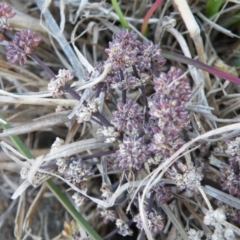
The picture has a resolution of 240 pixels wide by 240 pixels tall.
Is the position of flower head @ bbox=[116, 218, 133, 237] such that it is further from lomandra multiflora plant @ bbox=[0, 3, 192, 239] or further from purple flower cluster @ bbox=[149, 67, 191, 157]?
purple flower cluster @ bbox=[149, 67, 191, 157]

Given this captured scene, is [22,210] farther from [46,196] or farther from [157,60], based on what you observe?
[157,60]

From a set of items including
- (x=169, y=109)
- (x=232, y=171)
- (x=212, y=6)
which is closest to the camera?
(x=169, y=109)

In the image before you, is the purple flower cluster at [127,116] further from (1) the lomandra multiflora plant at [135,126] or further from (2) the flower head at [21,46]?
(2) the flower head at [21,46]

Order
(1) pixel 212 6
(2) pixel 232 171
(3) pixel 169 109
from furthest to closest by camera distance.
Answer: (1) pixel 212 6, (2) pixel 232 171, (3) pixel 169 109

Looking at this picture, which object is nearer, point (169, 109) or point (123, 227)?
point (169, 109)

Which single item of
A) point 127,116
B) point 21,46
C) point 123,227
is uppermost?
point 21,46

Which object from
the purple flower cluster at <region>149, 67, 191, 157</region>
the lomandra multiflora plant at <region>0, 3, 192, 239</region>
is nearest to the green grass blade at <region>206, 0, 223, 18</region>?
the lomandra multiflora plant at <region>0, 3, 192, 239</region>

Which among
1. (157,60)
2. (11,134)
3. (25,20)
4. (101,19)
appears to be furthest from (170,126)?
(25,20)

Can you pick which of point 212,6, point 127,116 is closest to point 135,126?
point 127,116

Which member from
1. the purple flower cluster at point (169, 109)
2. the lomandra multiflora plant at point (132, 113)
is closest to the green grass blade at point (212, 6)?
the lomandra multiflora plant at point (132, 113)

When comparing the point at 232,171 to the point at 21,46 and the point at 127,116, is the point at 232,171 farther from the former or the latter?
the point at 21,46

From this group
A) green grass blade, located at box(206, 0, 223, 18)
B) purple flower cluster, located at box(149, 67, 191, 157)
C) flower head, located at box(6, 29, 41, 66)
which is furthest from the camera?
green grass blade, located at box(206, 0, 223, 18)
